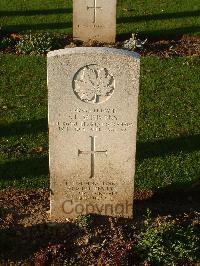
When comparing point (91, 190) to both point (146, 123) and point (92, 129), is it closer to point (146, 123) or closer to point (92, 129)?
point (92, 129)

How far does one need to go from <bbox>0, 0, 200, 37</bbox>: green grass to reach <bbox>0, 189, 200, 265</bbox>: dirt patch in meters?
6.62

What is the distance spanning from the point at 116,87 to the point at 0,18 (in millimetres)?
8857

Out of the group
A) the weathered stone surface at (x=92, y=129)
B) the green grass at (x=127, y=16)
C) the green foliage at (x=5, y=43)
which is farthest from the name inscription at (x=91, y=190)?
the green grass at (x=127, y=16)

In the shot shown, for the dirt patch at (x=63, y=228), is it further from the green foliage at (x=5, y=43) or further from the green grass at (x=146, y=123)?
the green foliage at (x=5, y=43)

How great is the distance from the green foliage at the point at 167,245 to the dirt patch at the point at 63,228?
0.61 feet

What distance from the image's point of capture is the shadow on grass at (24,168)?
23.5 feet

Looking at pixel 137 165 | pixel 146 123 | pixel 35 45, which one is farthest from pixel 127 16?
pixel 137 165

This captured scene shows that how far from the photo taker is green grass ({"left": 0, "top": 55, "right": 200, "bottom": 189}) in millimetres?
7191

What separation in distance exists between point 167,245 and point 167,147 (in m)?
2.51

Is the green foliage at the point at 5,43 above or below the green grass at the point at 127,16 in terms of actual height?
below

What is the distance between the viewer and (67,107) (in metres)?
5.41

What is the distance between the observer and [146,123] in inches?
333

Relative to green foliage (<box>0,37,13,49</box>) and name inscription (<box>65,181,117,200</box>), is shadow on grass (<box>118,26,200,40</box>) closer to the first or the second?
green foliage (<box>0,37,13,49</box>)

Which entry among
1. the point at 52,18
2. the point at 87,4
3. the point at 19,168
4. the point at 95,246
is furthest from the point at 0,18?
the point at 95,246
